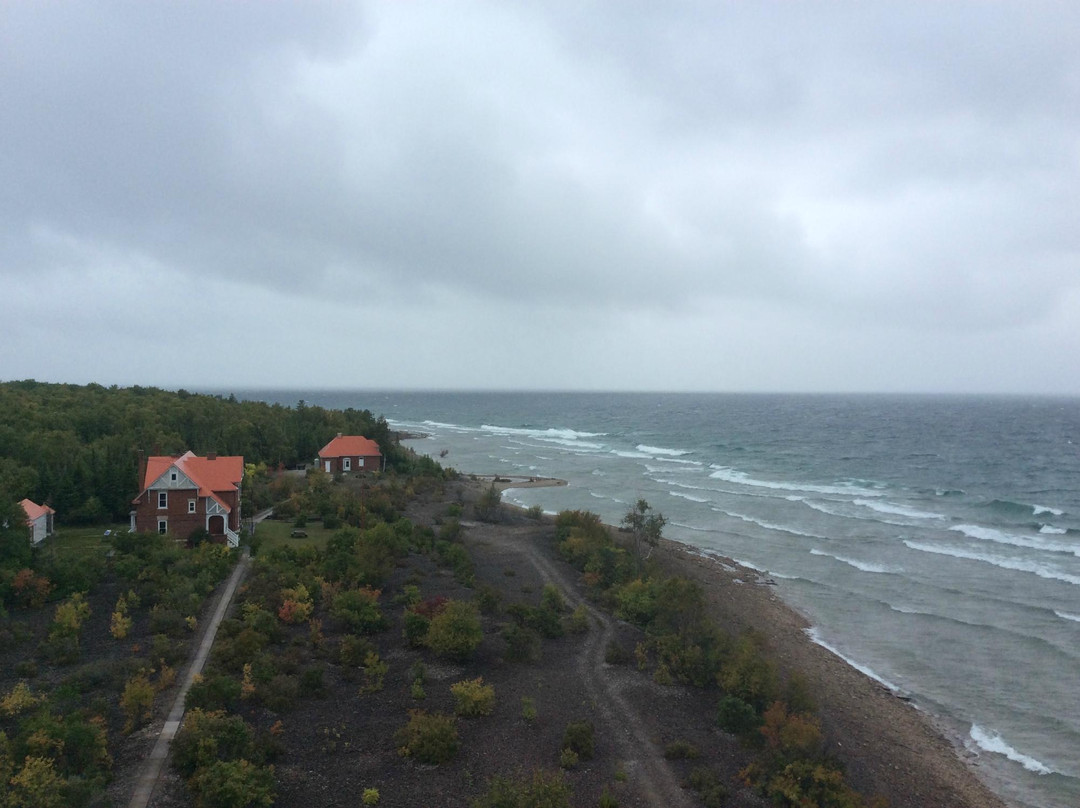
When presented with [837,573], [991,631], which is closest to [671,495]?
[837,573]

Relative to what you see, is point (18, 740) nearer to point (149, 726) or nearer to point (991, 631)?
point (149, 726)

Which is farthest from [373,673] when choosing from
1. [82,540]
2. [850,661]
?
[82,540]

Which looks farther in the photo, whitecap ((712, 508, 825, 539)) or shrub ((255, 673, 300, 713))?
whitecap ((712, 508, 825, 539))

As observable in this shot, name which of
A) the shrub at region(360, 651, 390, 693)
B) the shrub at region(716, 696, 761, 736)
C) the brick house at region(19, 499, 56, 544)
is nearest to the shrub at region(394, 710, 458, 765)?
the shrub at region(360, 651, 390, 693)

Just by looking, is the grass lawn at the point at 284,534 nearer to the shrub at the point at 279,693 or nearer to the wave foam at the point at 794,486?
the shrub at the point at 279,693

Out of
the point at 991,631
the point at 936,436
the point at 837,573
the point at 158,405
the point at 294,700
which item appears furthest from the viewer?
the point at 936,436

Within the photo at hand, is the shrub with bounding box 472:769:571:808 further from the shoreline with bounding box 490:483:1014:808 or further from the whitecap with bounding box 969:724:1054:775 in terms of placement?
the whitecap with bounding box 969:724:1054:775
